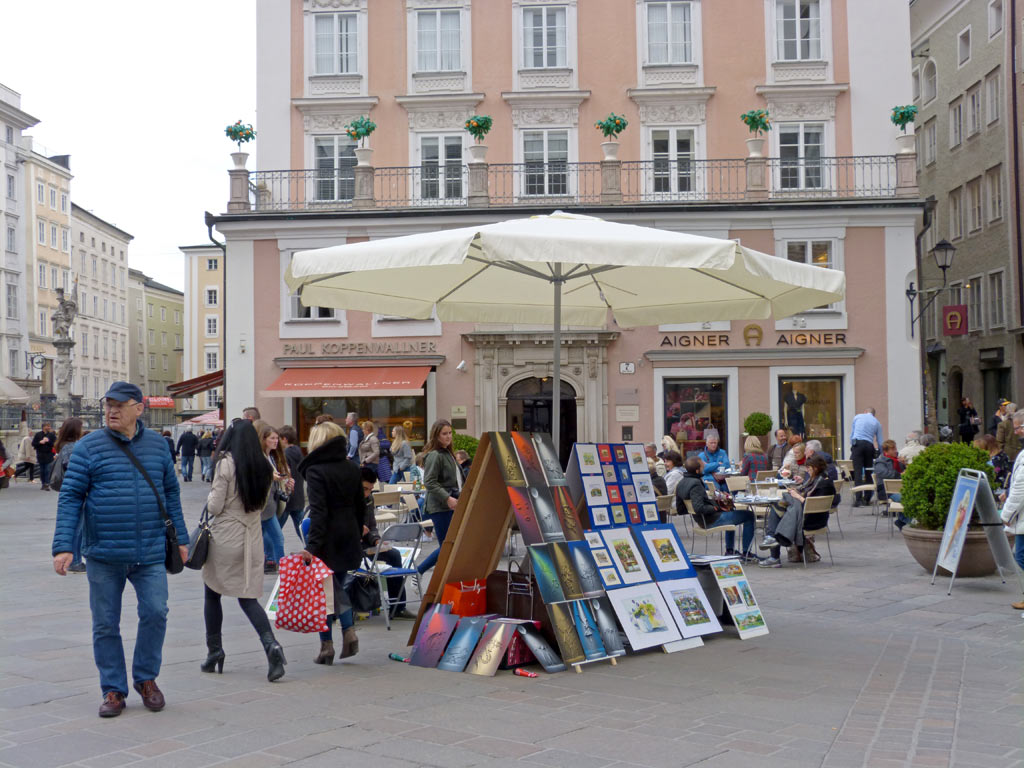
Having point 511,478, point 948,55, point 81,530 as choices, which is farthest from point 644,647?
point 948,55

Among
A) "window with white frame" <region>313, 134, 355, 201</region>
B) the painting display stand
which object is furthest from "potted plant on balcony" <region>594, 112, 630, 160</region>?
the painting display stand

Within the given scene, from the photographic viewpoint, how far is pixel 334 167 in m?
28.2

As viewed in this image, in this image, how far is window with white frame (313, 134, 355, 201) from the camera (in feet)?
92.2

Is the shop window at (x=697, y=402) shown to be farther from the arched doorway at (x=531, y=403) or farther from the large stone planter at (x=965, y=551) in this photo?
the large stone planter at (x=965, y=551)

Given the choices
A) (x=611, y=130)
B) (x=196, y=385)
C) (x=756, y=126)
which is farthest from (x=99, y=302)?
(x=756, y=126)

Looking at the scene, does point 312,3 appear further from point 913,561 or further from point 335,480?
point 335,480

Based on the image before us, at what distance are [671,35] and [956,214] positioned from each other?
17051 mm

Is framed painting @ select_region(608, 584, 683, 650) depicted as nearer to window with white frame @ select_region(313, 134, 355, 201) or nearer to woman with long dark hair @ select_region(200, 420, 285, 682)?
woman with long dark hair @ select_region(200, 420, 285, 682)

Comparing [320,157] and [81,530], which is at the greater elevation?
[320,157]

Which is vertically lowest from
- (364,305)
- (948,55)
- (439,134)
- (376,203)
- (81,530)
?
(81,530)

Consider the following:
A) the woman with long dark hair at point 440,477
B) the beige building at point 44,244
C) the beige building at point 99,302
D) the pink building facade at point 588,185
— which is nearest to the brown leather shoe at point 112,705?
the woman with long dark hair at point 440,477

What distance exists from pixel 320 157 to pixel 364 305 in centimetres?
1974

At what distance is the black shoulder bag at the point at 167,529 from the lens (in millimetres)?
6242

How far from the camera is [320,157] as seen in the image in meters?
28.5
